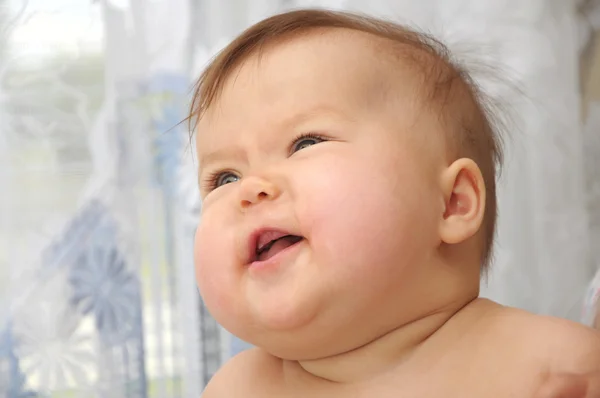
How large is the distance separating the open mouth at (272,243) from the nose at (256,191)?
33 mm

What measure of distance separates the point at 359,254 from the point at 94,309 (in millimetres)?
870

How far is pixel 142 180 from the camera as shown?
1345 millimetres

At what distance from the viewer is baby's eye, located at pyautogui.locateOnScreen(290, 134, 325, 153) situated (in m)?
0.66

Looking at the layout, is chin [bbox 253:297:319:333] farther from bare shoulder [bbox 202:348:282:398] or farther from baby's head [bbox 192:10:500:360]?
bare shoulder [bbox 202:348:282:398]

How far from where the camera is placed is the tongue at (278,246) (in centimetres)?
63

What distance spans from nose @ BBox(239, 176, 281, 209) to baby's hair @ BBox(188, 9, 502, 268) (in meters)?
0.14

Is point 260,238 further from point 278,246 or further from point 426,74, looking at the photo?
point 426,74

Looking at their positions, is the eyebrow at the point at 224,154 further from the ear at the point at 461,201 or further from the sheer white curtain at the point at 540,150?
the sheer white curtain at the point at 540,150

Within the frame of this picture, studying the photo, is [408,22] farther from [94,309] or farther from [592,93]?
[94,309]

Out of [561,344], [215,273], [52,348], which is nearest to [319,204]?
[215,273]

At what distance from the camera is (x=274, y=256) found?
0.62 m

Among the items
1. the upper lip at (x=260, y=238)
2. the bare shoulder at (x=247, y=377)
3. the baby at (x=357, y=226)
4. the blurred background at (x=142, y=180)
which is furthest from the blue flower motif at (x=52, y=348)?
the upper lip at (x=260, y=238)

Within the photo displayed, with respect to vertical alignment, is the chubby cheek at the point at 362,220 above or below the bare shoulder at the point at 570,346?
above

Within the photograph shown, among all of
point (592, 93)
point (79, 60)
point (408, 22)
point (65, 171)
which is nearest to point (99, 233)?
point (65, 171)
